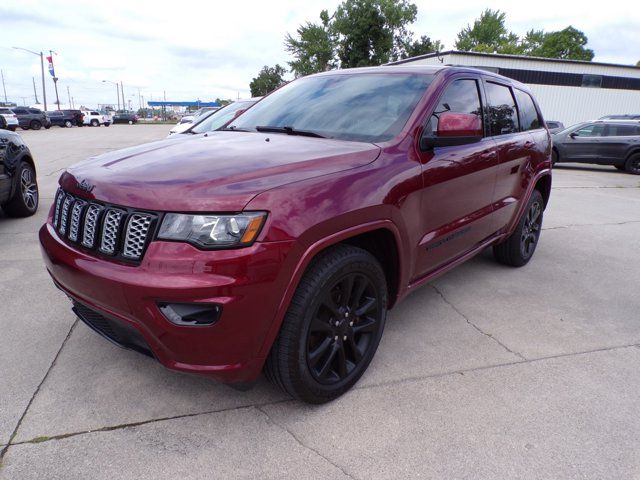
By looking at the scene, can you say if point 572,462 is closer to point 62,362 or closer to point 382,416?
point 382,416

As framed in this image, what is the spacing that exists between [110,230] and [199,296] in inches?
21.8

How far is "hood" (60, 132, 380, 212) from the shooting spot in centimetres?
194

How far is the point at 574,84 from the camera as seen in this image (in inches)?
1125

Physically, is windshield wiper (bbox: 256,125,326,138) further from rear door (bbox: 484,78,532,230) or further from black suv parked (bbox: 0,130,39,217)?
black suv parked (bbox: 0,130,39,217)

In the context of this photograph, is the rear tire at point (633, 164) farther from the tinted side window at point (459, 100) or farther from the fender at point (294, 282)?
the fender at point (294, 282)

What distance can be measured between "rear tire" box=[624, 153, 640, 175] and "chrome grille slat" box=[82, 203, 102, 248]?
1594 centimetres

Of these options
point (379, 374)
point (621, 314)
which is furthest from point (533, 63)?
point (379, 374)

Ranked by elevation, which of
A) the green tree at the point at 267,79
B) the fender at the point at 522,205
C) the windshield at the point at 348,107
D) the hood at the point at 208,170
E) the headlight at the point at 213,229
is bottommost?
the fender at the point at 522,205

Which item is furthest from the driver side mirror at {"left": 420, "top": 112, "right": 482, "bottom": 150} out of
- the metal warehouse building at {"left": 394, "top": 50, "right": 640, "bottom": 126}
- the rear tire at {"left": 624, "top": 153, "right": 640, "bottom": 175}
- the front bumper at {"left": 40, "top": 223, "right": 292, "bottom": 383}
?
the metal warehouse building at {"left": 394, "top": 50, "right": 640, "bottom": 126}

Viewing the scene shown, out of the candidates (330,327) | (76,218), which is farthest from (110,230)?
(330,327)

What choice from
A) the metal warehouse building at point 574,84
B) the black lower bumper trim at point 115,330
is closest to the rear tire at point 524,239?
the black lower bumper trim at point 115,330

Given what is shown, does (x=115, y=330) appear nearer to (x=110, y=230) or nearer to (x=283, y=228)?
(x=110, y=230)

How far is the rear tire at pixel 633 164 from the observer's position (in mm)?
14047

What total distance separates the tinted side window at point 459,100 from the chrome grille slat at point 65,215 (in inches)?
79.8
